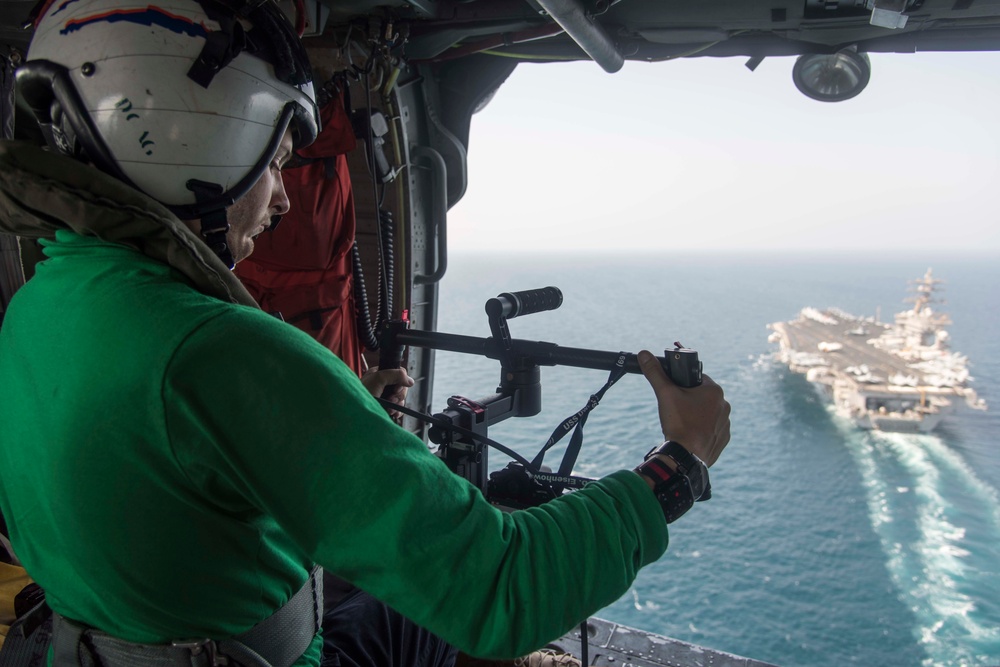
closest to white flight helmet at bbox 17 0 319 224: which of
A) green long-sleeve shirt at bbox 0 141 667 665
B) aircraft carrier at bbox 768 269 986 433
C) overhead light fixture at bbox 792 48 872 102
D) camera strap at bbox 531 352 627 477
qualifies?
green long-sleeve shirt at bbox 0 141 667 665

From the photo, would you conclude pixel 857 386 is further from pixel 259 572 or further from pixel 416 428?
pixel 259 572

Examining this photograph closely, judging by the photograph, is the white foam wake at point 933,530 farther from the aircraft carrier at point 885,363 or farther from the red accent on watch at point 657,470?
the red accent on watch at point 657,470

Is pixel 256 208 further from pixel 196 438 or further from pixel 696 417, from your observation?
pixel 696 417

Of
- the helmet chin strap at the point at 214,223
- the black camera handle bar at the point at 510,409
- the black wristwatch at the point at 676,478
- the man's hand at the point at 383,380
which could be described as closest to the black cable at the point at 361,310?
the man's hand at the point at 383,380

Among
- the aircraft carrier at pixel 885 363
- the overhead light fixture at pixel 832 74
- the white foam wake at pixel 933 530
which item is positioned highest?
the overhead light fixture at pixel 832 74

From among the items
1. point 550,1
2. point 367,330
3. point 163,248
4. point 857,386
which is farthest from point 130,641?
point 857,386

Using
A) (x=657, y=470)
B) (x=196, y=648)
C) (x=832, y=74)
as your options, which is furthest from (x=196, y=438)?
(x=832, y=74)
